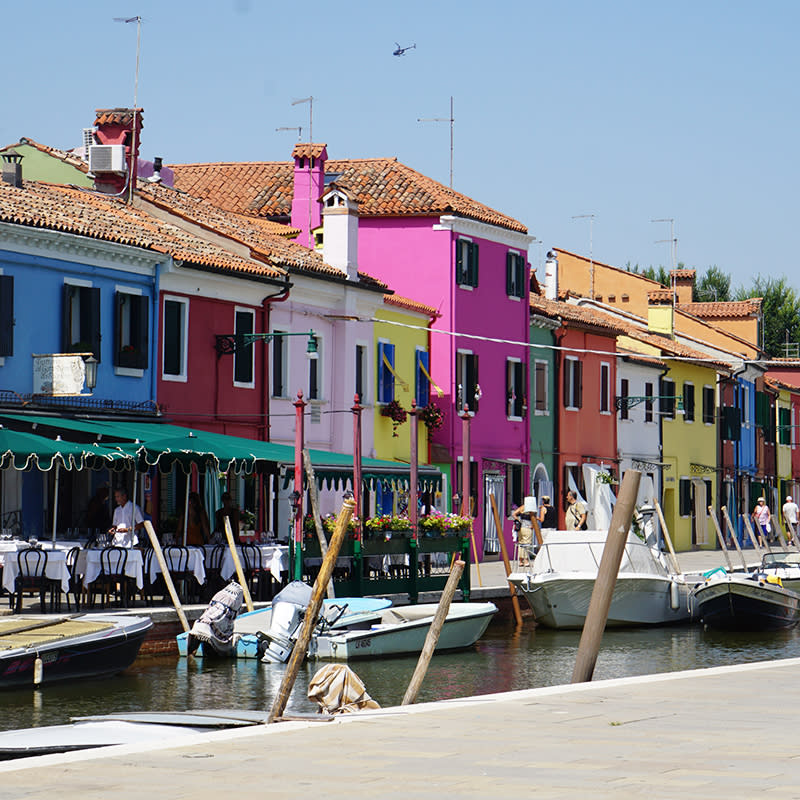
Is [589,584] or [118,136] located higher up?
[118,136]

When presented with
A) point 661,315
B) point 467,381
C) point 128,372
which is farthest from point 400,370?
point 661,315

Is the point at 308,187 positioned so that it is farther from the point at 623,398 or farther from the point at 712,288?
the point at 712,288

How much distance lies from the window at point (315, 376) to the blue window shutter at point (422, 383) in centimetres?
497

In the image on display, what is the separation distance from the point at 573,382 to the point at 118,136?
17.9 meters

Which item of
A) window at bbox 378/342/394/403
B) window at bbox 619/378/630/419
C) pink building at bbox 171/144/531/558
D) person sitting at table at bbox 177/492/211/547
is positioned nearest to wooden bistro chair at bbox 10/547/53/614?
person sitting at table at bbox 177/492/211/547

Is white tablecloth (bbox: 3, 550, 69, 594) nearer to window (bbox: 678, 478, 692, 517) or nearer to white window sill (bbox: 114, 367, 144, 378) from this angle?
white window sill (bbox: 114, 367, 144, 378)

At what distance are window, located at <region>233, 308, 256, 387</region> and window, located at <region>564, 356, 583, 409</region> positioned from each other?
16561mm

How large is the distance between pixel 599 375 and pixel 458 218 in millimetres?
10342

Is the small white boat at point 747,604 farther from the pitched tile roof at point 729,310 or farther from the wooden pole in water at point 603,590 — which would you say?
the pitched tile roof at point 729,310

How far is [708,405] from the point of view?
58.6 meters

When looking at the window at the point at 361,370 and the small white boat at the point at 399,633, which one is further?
the window at the point at 361,370

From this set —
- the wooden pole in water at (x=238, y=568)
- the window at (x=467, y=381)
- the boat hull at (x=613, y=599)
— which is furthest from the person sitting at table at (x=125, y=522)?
the window at (x=467, y=381)

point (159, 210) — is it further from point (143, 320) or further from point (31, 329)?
point (31, 329)

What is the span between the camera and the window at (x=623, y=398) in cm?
5109
